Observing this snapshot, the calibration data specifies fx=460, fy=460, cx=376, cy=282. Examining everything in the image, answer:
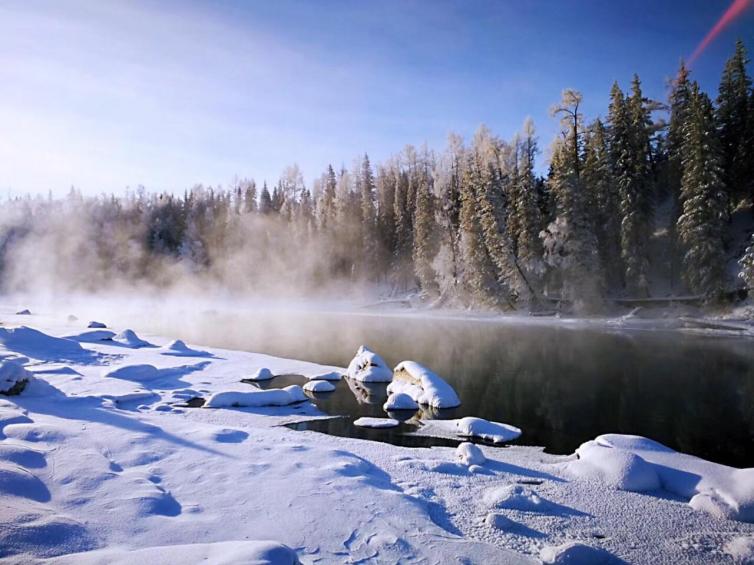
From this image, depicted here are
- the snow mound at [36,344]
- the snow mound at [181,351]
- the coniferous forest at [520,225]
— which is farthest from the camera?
the coniferous forest at [520,225]

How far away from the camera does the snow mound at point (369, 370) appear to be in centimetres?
1814

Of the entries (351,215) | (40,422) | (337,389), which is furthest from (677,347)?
(351,215)

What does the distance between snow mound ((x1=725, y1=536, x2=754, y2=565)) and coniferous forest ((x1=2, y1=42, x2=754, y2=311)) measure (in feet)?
96.7

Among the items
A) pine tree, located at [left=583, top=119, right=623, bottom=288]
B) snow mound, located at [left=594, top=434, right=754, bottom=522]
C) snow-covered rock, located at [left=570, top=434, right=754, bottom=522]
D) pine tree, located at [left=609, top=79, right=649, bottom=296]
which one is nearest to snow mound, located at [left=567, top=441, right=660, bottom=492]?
snow-covered rock, located at [left=570, top=434, right=754, bottom=522]

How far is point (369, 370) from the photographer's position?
18.4 metres

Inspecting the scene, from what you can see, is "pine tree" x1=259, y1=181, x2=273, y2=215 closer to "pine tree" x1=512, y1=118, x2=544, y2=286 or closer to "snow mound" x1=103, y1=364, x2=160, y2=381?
"pine tree" x1=512, y1=118, x2=544, y2=286

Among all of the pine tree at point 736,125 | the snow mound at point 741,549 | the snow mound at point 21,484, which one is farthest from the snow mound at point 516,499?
the pine tree at point 736,125

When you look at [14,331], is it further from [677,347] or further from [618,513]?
[677,347]

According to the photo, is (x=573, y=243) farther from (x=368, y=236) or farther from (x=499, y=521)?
(x=499, y=521)

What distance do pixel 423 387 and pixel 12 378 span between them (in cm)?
1142

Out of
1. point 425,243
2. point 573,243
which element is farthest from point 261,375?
point 425,243

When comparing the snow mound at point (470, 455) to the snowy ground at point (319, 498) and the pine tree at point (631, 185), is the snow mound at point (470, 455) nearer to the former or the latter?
the snowy ground at point (319, 498)

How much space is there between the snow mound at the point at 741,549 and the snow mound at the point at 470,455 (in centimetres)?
400

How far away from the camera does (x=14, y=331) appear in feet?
68.4
